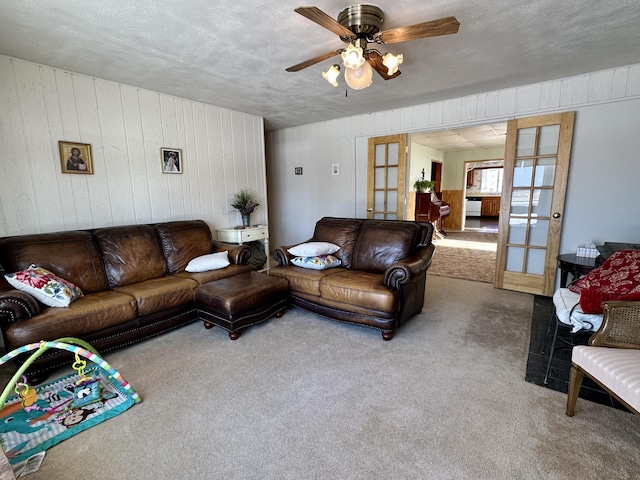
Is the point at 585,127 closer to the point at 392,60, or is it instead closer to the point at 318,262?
the point at 392,60

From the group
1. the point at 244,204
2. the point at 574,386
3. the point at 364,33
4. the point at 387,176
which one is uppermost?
the point at 364,33

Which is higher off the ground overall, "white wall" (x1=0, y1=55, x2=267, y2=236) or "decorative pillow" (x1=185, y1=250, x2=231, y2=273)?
"white wall" (x1=0, y1=55, x2=267, y2=236)

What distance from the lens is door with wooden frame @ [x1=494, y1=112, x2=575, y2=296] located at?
3338 millimetres

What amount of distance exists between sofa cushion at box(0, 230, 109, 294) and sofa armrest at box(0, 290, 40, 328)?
0.54 m

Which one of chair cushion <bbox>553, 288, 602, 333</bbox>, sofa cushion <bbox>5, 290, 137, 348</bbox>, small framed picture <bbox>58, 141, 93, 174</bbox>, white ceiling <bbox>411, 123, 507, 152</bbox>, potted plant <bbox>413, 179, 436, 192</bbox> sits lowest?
sofa cushion <bbox>5, 290, 137, 348</bbox>

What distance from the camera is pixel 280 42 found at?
2361 mm

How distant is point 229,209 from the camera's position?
4.42 m

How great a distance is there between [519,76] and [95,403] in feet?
14.7

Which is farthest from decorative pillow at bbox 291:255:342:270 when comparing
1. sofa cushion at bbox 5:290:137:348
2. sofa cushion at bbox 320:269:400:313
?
sofa cushion at bbox 5:290:137:348

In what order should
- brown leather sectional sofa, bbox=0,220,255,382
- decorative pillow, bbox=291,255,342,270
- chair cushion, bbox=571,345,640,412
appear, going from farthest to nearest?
decorative pillow, bbox=291,255,342,270 < brown leather sectional sofa, bbox=0,220,255,382 < chair cushion, bbox=571,345,640,412

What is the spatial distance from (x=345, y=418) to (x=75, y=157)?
3.31 m

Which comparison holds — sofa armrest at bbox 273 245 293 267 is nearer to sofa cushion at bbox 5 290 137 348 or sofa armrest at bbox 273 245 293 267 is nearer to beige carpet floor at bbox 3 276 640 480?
beige carpet floor at bbox 3 276 640 480

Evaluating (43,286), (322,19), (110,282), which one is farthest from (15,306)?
(322,19)

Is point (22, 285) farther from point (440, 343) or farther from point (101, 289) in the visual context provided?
point (440, 343)
